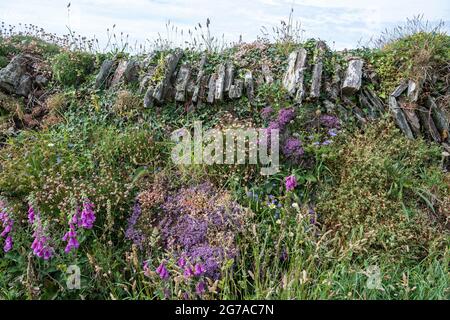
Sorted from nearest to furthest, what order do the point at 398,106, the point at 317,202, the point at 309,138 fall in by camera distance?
the point at 317,202, the point at 309,138, the point at 398,106

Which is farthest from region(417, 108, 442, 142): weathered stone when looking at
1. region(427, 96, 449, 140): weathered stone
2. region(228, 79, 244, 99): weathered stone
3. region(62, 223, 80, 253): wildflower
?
region(62, 223, 80, 253): wildflower

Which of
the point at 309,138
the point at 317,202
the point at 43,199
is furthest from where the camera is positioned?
the point at 309,138

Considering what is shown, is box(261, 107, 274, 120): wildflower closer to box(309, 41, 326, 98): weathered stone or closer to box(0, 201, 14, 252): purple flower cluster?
box(309, 41, 326, 98): weathered stone

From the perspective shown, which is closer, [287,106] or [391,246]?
[391,246]

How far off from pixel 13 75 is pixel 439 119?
6.86 meters

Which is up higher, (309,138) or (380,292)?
(309,138)

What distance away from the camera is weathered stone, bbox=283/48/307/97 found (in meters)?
6.02

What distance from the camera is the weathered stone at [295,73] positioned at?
6.02 m

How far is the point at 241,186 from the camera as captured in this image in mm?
5090

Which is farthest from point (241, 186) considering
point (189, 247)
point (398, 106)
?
point (398, 106)

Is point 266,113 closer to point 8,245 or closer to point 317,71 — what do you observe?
point 317,71

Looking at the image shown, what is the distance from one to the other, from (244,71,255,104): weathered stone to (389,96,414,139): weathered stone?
2.02 metres
